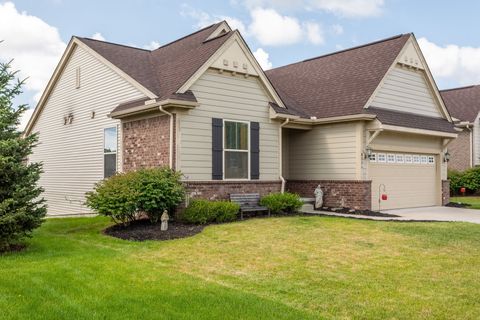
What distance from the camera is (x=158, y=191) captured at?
11.9 metres

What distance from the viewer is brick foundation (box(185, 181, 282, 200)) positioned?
1331 centimetres

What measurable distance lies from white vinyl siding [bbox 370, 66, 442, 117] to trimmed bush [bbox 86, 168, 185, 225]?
26.8 ft

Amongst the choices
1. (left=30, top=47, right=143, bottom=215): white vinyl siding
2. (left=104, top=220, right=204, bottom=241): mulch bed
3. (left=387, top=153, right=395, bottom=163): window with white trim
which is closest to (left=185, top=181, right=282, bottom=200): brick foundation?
(left=104, top=220, right=204, bottom=241): mulch bed

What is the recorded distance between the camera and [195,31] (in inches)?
693

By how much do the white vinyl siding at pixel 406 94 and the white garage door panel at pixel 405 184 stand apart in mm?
2163

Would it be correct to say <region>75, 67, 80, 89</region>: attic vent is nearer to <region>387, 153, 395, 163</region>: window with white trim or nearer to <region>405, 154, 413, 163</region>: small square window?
<region>387, 153, 395, 163</region>: window with white trim

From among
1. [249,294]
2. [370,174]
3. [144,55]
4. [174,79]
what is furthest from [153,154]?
[249,294]

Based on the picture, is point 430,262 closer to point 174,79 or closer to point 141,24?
point 174,79

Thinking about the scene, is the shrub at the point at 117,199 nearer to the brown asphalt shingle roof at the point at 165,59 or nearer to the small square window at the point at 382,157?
the brown asphalt shingle roof at the point at 165,59

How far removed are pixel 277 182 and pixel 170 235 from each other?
18.2ft

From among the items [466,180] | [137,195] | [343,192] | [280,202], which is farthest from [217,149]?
[466,180]

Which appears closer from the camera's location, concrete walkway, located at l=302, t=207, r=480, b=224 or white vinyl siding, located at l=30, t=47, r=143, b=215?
concrete walkway, located at l=302, t=207, r=480, b=224

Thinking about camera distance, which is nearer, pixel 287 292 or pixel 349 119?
pixel 287 292

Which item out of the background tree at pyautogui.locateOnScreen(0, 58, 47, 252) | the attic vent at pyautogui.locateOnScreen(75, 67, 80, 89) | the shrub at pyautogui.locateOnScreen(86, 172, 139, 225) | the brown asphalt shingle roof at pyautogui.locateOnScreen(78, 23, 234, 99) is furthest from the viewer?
the attic vent at pyautogui.locateOnScreen(75, 67, 80, 89)
